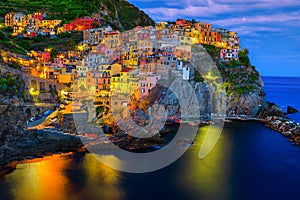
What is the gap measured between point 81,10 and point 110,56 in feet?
61.1

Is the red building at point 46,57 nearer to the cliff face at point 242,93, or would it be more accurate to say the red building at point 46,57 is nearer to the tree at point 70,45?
the tree at point 70,45

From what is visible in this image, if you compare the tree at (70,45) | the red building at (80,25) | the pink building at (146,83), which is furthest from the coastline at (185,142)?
the red building at (80,25)

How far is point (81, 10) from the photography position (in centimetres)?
4747

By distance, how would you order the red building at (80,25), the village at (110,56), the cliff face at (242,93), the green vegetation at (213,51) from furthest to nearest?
1. the red building at (80,25)
2. the green vegetation at (213,51)
3. the cliff face at (242,93)
4. the village at (110,56)

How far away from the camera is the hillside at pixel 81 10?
46.1 meters

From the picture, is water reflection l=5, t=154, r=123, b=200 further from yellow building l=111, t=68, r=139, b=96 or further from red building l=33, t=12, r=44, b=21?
red building l=33, t=12, r=44, b=21

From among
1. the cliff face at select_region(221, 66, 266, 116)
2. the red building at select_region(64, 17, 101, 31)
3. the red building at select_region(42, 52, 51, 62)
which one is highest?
the red building at select_region(64, 17, 101, 31)

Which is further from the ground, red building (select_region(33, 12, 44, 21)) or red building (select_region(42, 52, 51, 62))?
red building (select_region(33, 12, 44, 21))

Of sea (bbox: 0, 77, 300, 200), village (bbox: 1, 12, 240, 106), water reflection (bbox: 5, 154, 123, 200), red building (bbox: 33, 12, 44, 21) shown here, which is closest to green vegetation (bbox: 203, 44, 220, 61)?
village (bbox: 1, 12, 240, 106)

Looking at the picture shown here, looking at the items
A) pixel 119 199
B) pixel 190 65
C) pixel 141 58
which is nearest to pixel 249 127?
pixel 190 65

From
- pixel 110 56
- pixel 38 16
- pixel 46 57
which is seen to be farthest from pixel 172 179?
pixel 38 16

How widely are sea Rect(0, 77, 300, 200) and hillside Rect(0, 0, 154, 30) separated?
102 feet

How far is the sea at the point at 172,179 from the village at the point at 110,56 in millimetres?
8900

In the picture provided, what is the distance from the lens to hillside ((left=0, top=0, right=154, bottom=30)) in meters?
46.1
